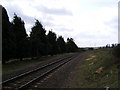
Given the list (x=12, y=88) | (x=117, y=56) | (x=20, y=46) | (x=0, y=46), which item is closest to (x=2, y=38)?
(x=0, y=46)

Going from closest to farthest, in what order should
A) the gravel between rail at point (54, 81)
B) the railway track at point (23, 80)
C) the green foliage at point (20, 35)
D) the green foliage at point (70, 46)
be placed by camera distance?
the railway track at point (23, 80) → the gravel between rail at point (54, 81) → the green foliage at point (20, 35) → the green foliage at point (70, 46)

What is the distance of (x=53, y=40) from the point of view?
81312 mm

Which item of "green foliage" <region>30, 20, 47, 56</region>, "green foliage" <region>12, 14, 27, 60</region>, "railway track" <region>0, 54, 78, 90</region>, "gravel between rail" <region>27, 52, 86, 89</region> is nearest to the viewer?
"railway track" <region>0, 54, 78, 90</region>

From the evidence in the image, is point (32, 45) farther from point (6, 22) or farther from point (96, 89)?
point (96, 89)

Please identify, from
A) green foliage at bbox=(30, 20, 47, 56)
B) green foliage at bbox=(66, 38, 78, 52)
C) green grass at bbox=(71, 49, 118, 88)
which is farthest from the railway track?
green foliage at bbox=(66, 38, 78, 52)

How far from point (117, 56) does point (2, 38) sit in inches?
718

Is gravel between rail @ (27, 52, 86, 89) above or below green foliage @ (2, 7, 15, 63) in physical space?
below

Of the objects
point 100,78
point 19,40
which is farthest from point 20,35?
point 100,78

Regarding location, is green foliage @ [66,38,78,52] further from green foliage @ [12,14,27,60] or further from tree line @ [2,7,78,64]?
green foliage @ [12,14,27,60]

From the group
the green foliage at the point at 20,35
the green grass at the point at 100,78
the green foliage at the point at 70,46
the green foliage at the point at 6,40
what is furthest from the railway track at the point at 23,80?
the green foliage at the point at 70,46

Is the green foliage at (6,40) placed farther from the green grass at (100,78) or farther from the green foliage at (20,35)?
the green grass at (100,78)

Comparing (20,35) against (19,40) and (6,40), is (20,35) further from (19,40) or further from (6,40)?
(6,40)

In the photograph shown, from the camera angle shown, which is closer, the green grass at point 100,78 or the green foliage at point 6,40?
the green grass at point 100,78

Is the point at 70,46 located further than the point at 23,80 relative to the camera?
Yes
